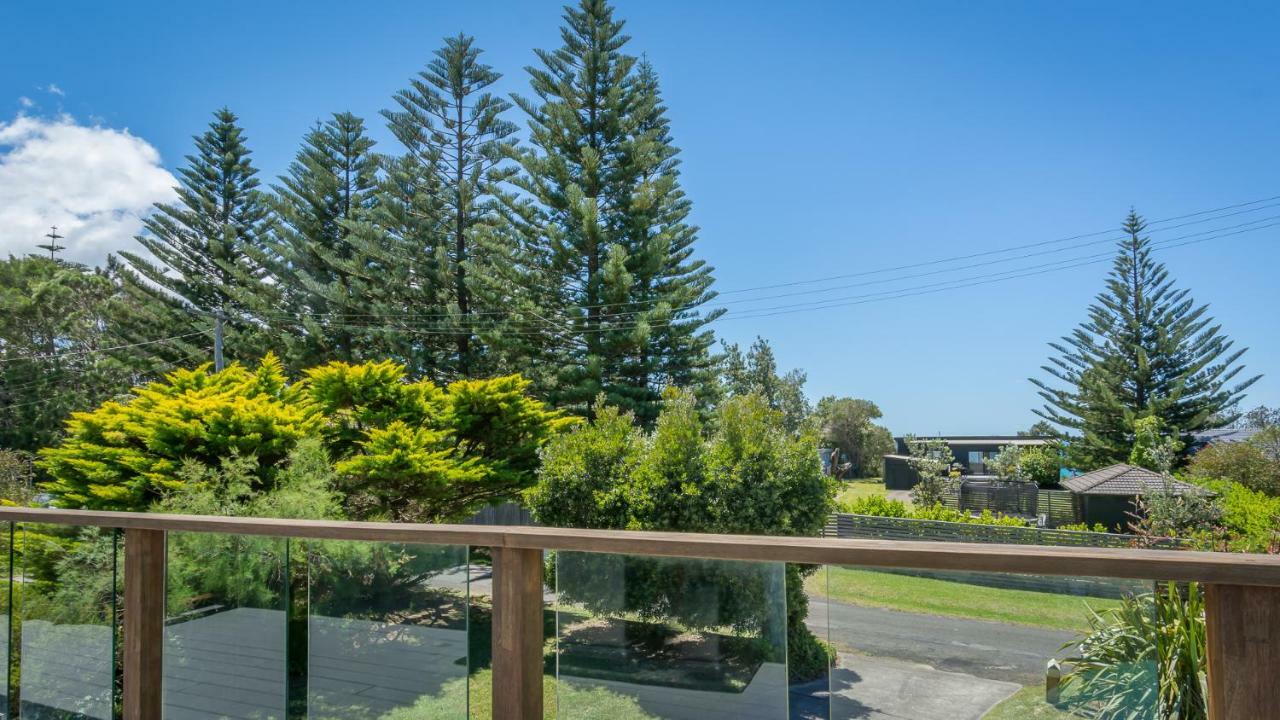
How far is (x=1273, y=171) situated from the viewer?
20250 mm

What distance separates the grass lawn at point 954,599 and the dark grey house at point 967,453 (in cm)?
2566

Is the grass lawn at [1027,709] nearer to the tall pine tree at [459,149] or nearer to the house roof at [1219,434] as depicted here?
the tall pine tree at [459,149]

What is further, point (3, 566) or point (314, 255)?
point (314, 255)

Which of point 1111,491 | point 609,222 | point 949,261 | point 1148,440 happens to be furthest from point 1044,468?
point 609,222

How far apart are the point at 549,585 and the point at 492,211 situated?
53.8ft

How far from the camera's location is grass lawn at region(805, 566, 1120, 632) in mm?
1159

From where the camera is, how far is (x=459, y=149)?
1723 cm

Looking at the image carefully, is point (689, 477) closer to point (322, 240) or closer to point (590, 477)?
point (590, 477)

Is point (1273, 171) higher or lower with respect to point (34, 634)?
higher

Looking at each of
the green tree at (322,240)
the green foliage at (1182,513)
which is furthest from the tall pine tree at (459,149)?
the green foliage at (1182,513)

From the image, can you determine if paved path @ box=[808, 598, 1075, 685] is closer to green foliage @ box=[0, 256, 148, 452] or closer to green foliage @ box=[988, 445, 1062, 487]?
green foliage @ box=[988, 445, 1062, 487]

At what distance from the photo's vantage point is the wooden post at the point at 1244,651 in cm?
102

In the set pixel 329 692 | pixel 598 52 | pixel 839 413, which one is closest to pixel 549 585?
pixel 329 692

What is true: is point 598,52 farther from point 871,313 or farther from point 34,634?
point 34,634
